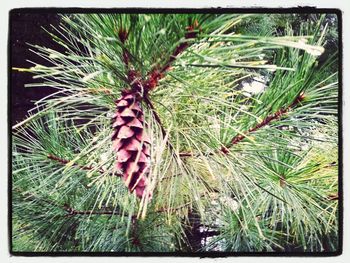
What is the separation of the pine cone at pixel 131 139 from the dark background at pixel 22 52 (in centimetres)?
14

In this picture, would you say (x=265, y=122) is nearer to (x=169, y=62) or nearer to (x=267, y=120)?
(x=267, y=120)

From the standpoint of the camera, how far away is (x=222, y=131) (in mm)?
469

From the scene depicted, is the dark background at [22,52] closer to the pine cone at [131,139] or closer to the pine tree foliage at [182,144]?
the pine tree foliage at [182,144]

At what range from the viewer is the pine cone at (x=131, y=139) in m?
0.37

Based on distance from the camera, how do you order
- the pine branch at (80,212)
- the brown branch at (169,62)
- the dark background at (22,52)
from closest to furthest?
the brown branch at (169,62) < the dark background at (22,52) < the pine branch at (80,212)

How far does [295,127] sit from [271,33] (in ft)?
0.35

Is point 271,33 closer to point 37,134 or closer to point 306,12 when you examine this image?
point 306,12

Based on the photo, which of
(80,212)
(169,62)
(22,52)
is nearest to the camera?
(169,62)

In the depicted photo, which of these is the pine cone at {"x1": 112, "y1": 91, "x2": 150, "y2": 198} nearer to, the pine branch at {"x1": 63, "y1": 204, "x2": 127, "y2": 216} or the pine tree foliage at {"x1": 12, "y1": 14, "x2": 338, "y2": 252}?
the pine tree foliage at {"x1": 12, "y1": 14, "x2": 338, "y2": 252}

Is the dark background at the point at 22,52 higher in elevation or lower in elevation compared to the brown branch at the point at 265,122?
higher

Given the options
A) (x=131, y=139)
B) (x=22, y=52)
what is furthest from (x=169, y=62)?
(x=22, y=52)

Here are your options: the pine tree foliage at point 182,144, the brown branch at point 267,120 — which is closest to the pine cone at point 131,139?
the pine tree foliage at point 182,144

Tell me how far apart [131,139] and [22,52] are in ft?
0.59

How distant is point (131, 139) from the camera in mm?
367
